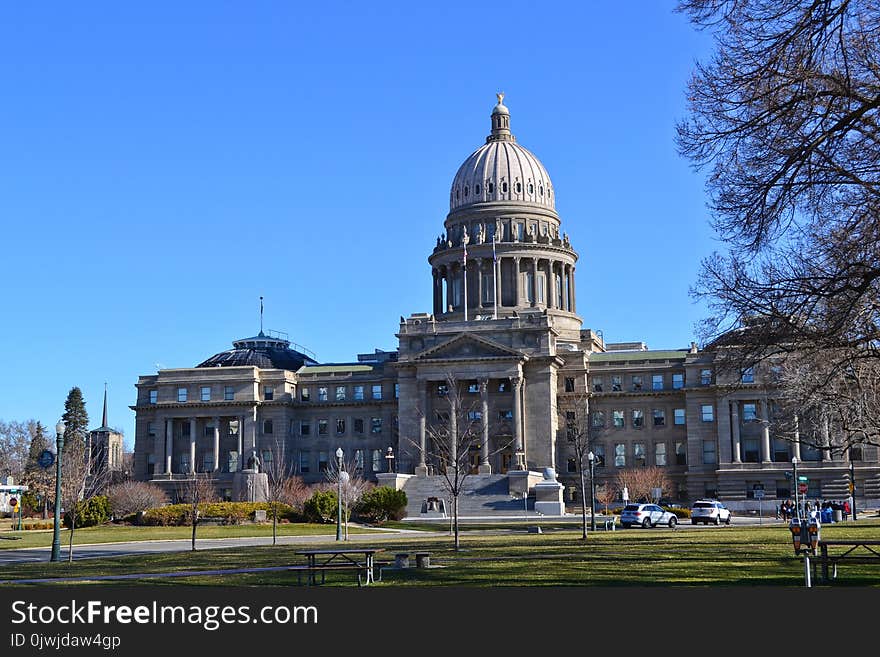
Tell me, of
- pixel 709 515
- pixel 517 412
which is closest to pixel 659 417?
pixel 517 412

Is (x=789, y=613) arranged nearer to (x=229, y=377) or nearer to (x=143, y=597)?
(x=143, y=597)

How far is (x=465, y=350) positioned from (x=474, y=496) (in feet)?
70.0

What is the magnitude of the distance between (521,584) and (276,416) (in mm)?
104693

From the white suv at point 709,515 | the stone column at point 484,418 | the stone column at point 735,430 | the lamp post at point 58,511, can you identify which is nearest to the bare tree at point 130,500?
the stone column at point 484,418

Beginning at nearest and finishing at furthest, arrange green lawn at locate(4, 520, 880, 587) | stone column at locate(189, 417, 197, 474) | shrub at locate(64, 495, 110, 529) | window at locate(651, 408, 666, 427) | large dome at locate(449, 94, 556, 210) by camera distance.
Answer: green lawn at locate(4, 520, 880, 587) < shrub at locate(64, 495, 110, 529) < window at locate(651, 408, 666, 427) < stone column at locate(189, 417, 197, 474) < large dome at locate(449, 94, 556, 210)

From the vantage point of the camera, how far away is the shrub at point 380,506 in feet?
282

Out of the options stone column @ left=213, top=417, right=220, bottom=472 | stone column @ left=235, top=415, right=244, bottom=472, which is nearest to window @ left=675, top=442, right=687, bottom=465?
stone column @ left=235, top=415, right=244, bottom=472

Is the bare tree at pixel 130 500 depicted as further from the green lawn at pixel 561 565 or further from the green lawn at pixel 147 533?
the green lawn at pixel 561 565

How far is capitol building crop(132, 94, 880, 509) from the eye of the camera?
117 metres

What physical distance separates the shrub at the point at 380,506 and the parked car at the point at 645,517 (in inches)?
796

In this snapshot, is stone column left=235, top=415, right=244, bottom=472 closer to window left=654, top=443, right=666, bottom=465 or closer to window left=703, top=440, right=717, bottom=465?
window left=654, top=443, right=666, bottom=465

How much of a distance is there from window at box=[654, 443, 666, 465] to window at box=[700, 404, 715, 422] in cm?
539

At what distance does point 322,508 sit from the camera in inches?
3219

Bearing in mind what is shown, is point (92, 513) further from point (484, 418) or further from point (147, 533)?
point (484, 418)
